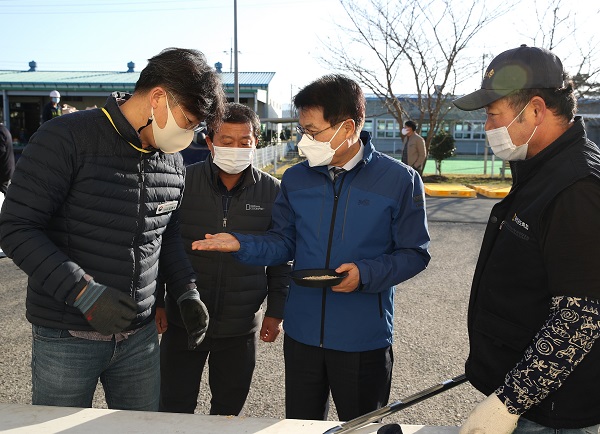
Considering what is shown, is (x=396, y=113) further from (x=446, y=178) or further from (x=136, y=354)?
(x=136, y=354)

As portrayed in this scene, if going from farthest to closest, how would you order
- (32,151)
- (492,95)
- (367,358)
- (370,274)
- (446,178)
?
(446,178), (367,358), (370,274), (32,151), (492,95)

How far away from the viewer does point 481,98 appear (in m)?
1.72

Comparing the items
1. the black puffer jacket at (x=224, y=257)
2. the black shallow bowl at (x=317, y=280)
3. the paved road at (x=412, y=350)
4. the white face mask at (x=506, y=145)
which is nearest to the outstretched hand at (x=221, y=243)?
the black shallow bowl at (x=317, y=280)

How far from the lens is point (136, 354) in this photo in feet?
7.09

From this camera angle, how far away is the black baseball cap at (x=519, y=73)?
1.57 metres

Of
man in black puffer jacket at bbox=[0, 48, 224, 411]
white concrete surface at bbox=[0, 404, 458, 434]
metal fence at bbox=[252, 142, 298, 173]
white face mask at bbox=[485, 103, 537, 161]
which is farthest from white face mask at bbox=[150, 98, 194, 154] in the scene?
metal fence at bbox=[252, 142, 298, 173]

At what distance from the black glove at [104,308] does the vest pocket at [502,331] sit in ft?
3.71

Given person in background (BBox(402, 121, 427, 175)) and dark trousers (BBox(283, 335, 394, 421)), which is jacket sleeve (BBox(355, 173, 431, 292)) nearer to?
dark trousers (BBox(283, 335, 394, 421))

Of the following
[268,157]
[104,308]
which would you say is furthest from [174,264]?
[268,157]

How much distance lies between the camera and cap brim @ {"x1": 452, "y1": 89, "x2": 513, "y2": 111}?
1646 mm

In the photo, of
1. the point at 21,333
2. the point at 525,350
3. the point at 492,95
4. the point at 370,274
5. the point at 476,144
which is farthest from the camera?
the point at 476,144

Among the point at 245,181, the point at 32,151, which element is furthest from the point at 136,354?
the point at 245,181

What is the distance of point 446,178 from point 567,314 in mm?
17538

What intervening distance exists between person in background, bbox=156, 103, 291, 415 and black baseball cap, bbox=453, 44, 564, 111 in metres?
1.39
